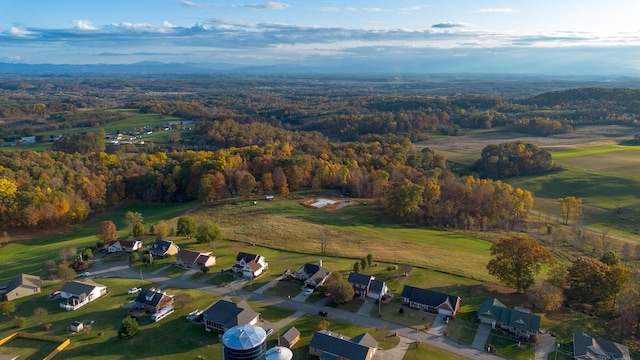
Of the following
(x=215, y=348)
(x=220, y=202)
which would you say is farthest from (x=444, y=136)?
(x=215, y=348)

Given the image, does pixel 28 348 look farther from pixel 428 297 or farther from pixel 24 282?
pixel 428 297

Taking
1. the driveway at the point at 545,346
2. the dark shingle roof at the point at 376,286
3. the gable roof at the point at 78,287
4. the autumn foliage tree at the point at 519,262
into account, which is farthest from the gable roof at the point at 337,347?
the gable roof at the point at 78,287

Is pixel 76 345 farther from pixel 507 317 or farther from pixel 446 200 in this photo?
pixel 446 200

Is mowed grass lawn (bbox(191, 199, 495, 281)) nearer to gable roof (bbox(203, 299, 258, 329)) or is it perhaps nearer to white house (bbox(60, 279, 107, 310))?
gable roof (bbox(203, 299, 258, 329))

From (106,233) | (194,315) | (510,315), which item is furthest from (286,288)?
(106,233)

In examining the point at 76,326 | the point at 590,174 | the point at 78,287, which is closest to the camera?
the point at 76,326

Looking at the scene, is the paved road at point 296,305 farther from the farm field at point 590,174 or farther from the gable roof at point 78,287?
the farm field at point 590,174
